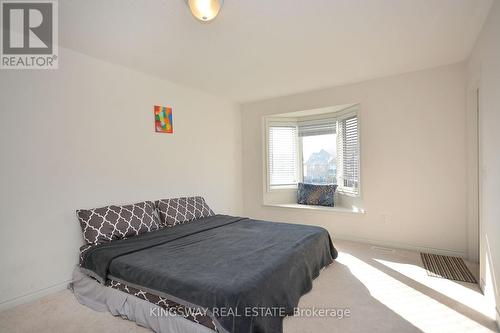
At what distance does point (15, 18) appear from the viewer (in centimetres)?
216

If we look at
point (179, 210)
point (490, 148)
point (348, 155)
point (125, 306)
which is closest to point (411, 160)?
point (348, 155)

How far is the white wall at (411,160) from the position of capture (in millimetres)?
3240

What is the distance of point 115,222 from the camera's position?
2695mm

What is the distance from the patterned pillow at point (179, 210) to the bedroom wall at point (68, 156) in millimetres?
254

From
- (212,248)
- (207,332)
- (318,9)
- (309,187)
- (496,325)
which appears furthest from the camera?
(309,187)

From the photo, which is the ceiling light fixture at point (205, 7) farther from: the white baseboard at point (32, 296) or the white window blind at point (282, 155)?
the white window blind at point (282, 155)

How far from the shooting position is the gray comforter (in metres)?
1.60

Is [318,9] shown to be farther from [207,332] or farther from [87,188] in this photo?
[87,188]

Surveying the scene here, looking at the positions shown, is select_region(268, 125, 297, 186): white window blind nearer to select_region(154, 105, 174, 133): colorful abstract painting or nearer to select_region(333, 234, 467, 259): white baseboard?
select_region(333, 234, 467, 259): white baseboard

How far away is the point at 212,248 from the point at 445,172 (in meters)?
3.06

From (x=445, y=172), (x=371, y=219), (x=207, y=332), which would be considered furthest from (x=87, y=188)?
(x=445, y=172)

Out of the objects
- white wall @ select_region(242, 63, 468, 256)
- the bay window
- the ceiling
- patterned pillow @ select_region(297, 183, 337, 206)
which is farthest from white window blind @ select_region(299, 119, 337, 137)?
the ceiling

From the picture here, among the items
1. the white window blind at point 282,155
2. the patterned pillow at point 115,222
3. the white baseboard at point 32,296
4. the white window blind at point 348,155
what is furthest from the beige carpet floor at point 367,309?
the white window blind at point 282,155
